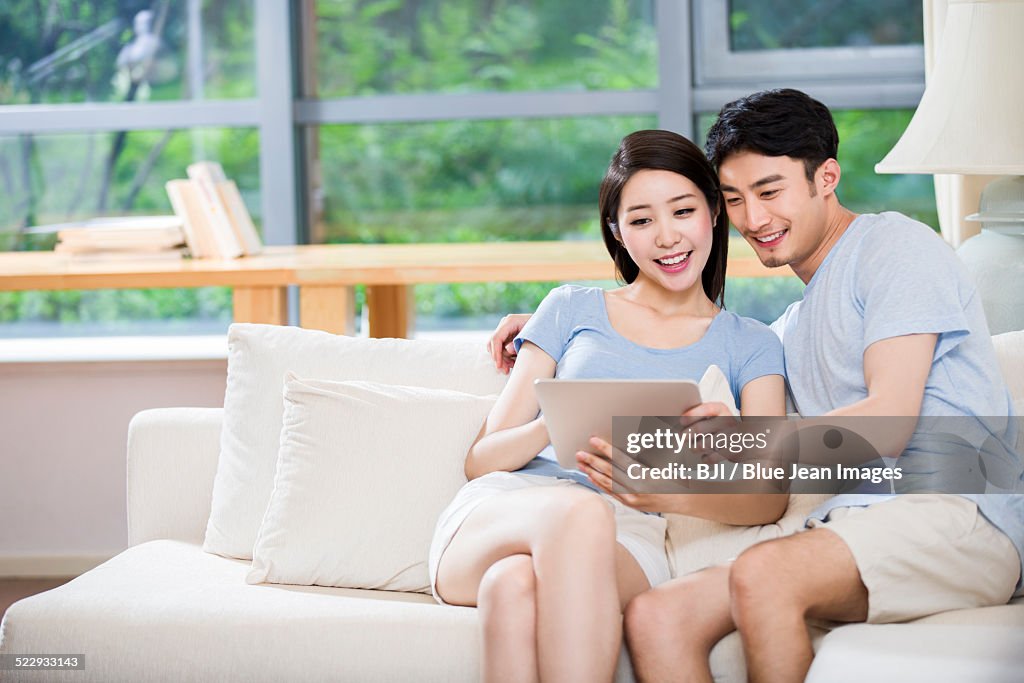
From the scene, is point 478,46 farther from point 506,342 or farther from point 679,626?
point 679,626

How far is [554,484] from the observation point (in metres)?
1.95

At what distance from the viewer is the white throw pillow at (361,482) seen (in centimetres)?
202

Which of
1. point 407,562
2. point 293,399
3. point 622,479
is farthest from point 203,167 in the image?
point 622,479

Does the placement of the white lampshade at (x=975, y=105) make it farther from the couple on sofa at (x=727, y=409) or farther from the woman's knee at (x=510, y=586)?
the woman's knee at (x=510, y=586)

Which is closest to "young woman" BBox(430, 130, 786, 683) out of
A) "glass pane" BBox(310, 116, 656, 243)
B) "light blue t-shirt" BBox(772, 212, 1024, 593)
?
"light blue t-shirt" BBox(772, 212, 1024, 593)

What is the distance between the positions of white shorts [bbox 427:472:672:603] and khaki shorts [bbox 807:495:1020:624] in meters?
0.28

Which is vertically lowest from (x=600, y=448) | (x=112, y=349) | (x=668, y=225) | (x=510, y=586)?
(x=510, y=586)

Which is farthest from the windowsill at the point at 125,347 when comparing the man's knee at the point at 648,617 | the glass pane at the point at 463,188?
the man's knee at the point at 648,617

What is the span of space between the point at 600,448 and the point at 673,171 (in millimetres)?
512

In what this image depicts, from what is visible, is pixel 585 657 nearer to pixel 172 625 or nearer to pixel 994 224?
pixel 172 625

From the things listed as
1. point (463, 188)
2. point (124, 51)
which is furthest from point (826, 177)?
point (124, 51)

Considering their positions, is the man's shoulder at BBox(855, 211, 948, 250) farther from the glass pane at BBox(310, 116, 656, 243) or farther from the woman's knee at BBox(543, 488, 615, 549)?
the glass pane at BBox(310, 116, 656, 243)

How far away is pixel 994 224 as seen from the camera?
8.09ft

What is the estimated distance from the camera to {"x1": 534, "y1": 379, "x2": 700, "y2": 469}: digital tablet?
1.65 metres
